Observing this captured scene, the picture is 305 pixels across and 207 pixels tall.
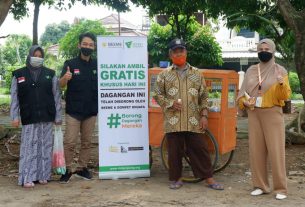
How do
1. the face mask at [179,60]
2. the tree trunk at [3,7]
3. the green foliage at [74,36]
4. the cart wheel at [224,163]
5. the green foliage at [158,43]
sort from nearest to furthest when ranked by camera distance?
the face mask at [179,60] < the cart wheel at [224,163] < the tree trunk at [3,7] < the green foliage at [158,43] < the green foliage at [74,36]

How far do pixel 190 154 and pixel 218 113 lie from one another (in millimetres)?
650

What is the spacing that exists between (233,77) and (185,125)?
1.04 meters

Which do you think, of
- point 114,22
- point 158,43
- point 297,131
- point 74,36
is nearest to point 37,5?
point 158,43

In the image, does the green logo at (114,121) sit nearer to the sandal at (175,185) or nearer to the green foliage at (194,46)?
the sandal at (175,185)

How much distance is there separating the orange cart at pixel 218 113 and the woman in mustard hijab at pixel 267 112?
572 mm

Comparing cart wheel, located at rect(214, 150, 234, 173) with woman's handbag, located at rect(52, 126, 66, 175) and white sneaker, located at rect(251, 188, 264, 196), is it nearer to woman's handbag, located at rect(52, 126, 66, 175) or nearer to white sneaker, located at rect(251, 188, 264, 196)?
white sneaker, located at rect(251, 188, 264, 196)

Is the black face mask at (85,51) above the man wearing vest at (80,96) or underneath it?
above

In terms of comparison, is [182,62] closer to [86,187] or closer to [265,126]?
[265,126]

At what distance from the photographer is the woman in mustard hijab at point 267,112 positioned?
545 centimetres

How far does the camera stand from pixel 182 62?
5.94m

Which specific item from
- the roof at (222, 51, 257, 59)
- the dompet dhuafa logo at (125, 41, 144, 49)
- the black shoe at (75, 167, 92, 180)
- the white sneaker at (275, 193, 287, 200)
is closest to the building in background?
the roof at (222, 51, 257, 59)

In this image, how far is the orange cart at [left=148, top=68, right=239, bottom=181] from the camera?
621cm

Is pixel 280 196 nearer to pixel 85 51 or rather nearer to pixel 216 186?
pixel 216 186

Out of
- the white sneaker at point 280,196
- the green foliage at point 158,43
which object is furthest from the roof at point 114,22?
the white sneaker at point 280,196
